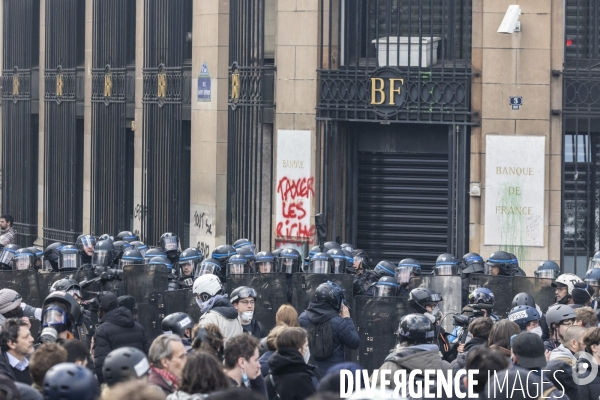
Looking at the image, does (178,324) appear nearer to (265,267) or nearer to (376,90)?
(265,267)

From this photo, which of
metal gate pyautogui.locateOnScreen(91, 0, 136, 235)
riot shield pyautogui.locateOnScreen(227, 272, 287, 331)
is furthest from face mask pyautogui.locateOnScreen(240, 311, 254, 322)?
metal gate pyautogui.locateOnScreen(91, 0, 136, 235)

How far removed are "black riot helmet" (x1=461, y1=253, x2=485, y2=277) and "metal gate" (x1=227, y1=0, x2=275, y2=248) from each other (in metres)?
5.79

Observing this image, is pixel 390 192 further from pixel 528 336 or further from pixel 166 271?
pixel 528 336

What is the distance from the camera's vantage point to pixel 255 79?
21.8m

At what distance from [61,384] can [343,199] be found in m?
14.6

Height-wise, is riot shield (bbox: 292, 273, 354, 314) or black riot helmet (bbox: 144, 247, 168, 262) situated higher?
black riot helmet (bbox: 144, 247, 168, 262)

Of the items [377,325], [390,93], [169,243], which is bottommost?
[377,325]

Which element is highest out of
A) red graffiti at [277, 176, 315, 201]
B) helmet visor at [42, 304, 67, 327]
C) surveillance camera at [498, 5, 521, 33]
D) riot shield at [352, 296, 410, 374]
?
surveillance camera at [498, 5, 521, 33]

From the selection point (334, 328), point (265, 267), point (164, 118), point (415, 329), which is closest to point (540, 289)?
point (265, 267)

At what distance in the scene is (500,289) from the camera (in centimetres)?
1470

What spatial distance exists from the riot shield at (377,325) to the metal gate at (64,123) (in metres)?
16.9

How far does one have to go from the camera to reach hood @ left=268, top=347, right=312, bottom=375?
8727 mm

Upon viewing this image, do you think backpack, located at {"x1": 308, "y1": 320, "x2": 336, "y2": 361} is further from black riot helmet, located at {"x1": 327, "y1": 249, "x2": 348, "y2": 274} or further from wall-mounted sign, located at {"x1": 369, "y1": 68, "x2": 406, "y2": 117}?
wall-mounted sign, located at {"x1": 369, "y1": 68, "x2": 406, "y2": 117}

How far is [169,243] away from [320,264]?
10.7 ft
